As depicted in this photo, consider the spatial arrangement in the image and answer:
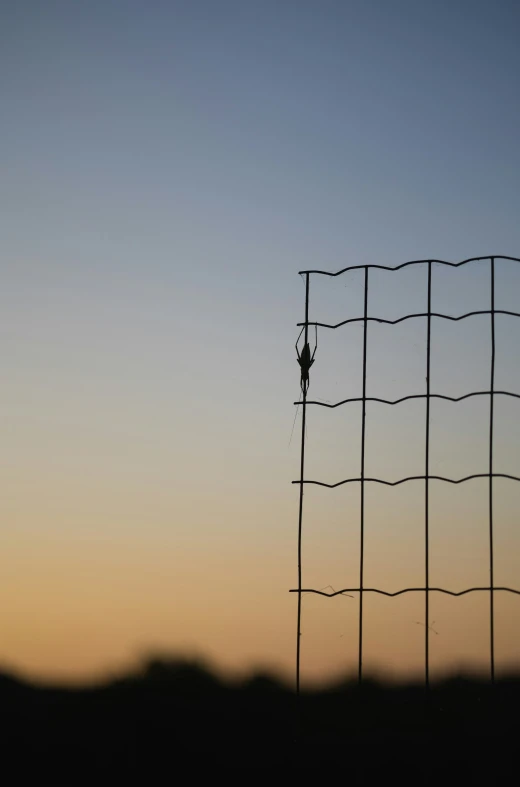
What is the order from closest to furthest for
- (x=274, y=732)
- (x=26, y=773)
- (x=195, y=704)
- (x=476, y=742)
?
(x=476, y=742)
(x=274, y=732)
(x=26, y=773)
(x=195, y=704)

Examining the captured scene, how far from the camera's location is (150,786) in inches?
158

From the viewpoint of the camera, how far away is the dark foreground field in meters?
3.39

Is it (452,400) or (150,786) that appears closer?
(452,400)

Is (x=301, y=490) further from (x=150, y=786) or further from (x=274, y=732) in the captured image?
(x=150, y=786)

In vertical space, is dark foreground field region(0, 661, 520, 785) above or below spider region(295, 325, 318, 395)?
below

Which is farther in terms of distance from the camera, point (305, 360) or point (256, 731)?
point (256, 731)

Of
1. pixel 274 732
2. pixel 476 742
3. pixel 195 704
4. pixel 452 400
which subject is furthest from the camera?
pixel 195 704

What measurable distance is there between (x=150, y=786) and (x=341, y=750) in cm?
102

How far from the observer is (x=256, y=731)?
16.9 ft

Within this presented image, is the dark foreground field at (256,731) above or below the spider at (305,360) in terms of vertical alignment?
below

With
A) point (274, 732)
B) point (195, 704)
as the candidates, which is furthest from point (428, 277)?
point (195, 704)

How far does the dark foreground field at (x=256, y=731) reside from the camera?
3.39 metres

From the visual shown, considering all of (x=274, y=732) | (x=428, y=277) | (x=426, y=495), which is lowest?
(x=274, y=732)

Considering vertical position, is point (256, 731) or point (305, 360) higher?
point (305, 360)
